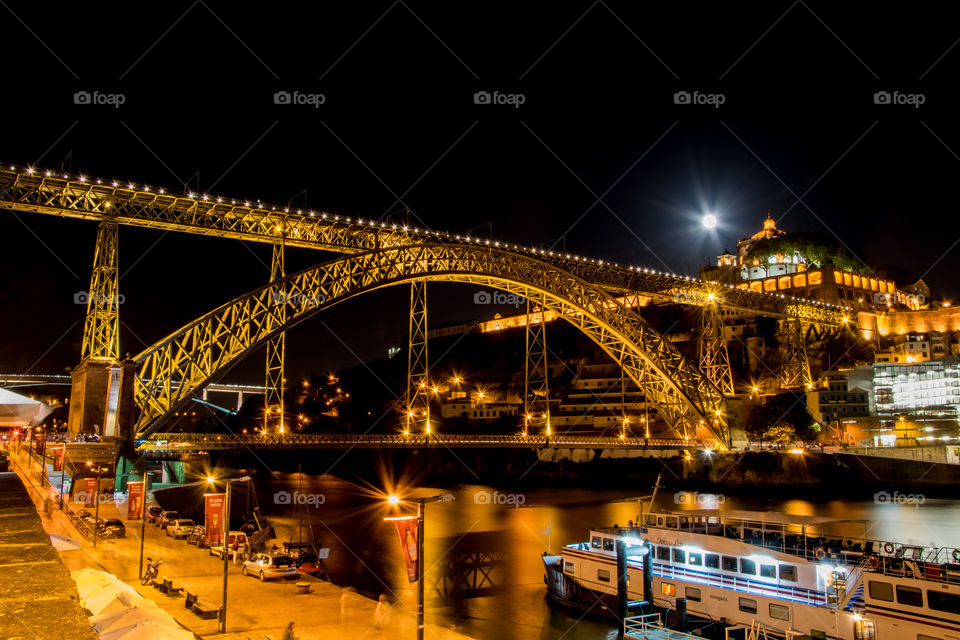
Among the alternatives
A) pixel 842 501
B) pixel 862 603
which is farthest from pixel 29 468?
pixel 842 501

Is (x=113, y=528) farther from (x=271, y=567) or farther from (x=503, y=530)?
(x=503, y=530)

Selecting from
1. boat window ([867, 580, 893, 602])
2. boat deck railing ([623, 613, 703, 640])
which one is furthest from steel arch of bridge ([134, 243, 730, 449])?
boat window ([867, 580, 893, 602])

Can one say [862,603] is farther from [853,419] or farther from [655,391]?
[853,419]

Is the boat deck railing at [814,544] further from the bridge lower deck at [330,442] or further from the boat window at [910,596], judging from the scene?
the bridge lower deck at [330,442]

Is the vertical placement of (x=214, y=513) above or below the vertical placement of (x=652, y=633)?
above

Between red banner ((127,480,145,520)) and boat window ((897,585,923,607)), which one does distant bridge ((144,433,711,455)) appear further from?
boat window ((897,585,923,607))

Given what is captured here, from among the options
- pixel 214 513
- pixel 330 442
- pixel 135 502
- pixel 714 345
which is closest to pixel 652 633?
pixel 214 513
